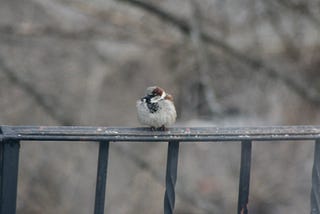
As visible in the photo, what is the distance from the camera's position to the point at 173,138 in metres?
1.68

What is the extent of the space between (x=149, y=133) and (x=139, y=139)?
0.03 metres

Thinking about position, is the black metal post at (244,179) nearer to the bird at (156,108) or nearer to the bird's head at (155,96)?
the bird at (156,108)

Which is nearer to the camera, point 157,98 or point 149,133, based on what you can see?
point 149,133

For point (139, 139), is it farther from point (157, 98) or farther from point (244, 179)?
point (157, 98)

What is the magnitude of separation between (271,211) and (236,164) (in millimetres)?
515

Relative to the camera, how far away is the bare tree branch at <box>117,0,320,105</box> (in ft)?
17.2

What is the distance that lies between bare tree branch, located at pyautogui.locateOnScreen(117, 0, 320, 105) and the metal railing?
3576mm

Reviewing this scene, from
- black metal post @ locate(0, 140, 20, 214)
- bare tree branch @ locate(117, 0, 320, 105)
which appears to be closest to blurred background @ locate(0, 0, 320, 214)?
bare tree branch @ locate(117, 0, 320, 105)

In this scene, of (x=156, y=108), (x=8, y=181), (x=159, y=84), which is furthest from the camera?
(x=159, y=84)

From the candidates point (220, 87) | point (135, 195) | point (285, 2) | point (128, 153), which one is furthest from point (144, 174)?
point (285, 2)

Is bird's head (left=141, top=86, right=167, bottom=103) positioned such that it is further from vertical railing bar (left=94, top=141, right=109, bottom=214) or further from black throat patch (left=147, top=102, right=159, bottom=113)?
vertical railing bar (left=94, top=141, right=109, bottom=214)

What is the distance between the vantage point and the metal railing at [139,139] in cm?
156

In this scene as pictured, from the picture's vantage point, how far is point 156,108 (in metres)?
2.95

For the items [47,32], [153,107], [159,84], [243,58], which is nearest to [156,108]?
[153,107]
